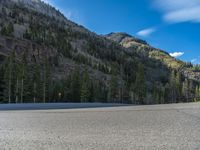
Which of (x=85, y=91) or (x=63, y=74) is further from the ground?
(x=63, y=74)

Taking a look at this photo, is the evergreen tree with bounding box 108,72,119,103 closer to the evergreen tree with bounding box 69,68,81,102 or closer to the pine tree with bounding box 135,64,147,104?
the pine tree with bounding box 135,64,147,104

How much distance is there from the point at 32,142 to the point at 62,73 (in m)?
117

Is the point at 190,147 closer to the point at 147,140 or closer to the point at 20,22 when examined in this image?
the point at 147,140

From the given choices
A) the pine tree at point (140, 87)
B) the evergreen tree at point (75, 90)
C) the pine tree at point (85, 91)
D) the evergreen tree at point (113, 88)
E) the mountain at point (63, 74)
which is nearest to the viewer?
the mountain at point (63, 74)

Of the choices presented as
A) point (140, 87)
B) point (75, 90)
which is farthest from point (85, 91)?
point (140, 87)

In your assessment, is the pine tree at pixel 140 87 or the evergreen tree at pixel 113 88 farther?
the pine tree at pixel 140 87

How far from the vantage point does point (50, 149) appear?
7203mm

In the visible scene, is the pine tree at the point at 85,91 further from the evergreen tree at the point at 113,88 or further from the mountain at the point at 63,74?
the evergreen tree at the point at 113,88

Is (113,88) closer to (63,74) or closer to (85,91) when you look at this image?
(85,91)

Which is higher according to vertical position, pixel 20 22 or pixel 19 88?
pixel 20 22

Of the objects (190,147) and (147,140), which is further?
(147,140)

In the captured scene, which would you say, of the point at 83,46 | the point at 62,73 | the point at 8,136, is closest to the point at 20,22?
the point at 83,46

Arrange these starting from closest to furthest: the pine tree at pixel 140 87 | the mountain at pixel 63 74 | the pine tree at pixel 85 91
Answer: the mountain at pixel 63 74 → the pine tree at pixel 85 91 → the pine tree at pixel 140 87

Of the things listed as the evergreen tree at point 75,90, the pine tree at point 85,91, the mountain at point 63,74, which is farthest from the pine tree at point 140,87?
the evergreen tree at point 75,90
